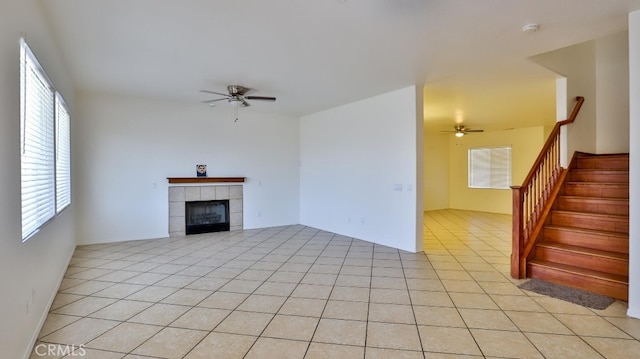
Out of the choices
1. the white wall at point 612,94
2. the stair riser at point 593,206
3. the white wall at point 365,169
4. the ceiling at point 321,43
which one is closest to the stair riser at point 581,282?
the stair riser at point 593,206

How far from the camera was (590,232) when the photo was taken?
3.62m

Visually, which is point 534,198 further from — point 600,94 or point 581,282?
point 600,94

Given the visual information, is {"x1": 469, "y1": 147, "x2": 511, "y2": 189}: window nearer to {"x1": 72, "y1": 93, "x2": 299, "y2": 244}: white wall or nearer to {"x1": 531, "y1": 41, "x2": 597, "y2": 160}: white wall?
{"x1": 531, "y1": 41, "x2": 597, "y2": 160}: white wall

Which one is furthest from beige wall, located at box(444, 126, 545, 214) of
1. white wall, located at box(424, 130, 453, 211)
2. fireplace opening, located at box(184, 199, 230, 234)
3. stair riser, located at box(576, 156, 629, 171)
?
fireplace opening, located at box(184, 199, 230, 234)

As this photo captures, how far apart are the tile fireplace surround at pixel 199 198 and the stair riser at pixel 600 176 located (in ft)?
19.3

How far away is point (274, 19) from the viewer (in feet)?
9.00

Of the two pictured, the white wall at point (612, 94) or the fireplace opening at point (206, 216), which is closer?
the white wall at point (612, 94)

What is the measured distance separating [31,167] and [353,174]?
180 inches

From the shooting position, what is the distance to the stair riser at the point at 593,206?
3.68m

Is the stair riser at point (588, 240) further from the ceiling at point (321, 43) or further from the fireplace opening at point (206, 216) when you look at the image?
the fireplace opening at point (206, 216)

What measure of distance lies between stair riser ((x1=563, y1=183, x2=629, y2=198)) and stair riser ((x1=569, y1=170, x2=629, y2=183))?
0.67 ft

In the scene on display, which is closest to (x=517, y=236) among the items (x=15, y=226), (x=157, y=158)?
(x=15, y=226)

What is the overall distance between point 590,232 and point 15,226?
5343 millimetres

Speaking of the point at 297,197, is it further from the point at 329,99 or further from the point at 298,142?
the point at 329,99
